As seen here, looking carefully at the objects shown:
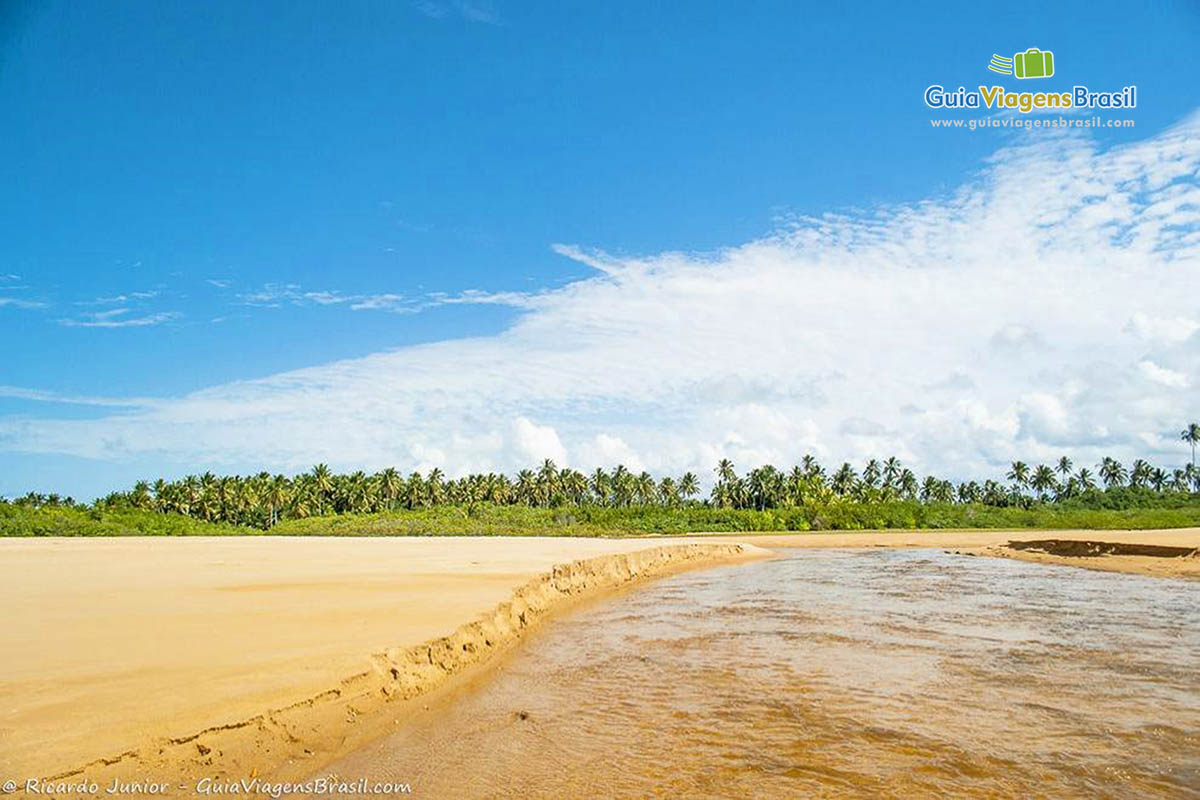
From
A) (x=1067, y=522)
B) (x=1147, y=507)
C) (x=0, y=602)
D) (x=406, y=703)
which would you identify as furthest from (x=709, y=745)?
(x=1147, y=507)

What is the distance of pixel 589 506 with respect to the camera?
98.2m

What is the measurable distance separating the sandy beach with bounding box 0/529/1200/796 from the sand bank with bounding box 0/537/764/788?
2 cm

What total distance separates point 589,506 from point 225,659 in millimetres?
91518

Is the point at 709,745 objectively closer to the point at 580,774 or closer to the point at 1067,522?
the point at 580,774

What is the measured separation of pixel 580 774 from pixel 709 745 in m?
1.50

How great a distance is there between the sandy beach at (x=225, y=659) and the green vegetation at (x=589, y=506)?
4288 centimetres

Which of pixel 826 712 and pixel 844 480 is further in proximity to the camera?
pixel 844 480

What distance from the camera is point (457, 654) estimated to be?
32.1ft

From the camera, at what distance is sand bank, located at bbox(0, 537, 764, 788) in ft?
17.5

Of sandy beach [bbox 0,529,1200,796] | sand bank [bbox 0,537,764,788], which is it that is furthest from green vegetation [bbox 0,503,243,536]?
sand bank [bbox 0,537,764,788]

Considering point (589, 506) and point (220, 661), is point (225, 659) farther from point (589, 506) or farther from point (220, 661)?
point (589, 506)

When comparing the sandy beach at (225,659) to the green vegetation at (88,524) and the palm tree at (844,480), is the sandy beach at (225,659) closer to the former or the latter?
the green vegetation at (88,524)

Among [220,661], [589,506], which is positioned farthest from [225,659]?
[589,506]

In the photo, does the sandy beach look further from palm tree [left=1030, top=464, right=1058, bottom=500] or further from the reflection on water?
palm tree [left=1030, top=464, right=1058, bottom=500]
